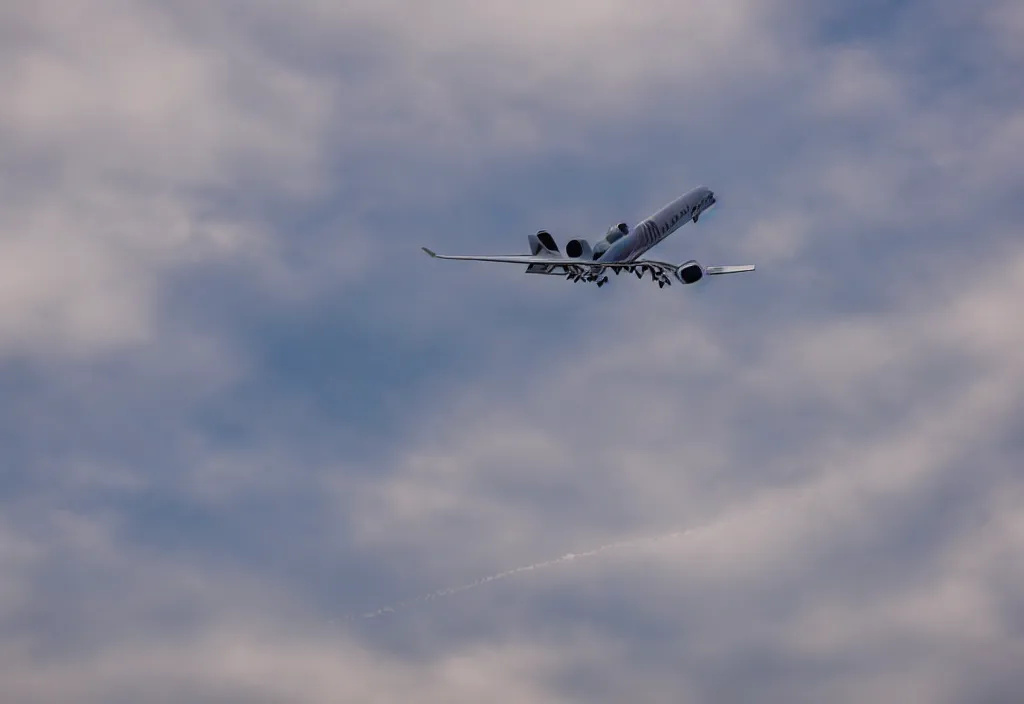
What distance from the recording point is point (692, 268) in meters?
199
